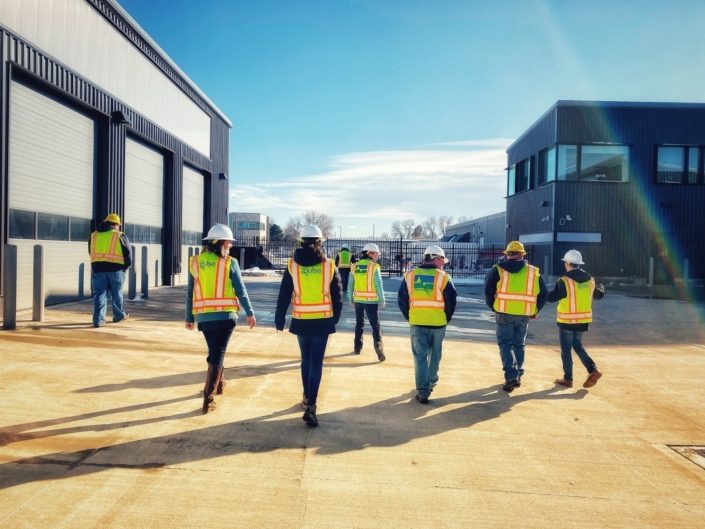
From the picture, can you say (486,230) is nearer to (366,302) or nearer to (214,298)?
(366,302)

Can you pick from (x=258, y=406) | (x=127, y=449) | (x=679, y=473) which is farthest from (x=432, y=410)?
(x=127, y=449)

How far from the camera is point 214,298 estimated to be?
518 centimetres

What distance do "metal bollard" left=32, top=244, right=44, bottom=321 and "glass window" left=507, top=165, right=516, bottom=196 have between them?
25.9 meters

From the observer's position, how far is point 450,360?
8203 mm

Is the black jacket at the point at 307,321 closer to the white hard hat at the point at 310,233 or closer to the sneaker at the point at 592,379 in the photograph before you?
the white hard hat at the point at 310,233

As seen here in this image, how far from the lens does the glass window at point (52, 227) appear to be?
468 inches

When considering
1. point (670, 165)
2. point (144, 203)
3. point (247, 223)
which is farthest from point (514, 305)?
point (247, 223)

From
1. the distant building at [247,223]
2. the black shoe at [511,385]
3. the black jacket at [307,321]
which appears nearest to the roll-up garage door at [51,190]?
the black jacket at [307,321]

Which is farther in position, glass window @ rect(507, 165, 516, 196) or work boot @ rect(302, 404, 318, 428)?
glass window @ rect(507, 165, 516, 196)

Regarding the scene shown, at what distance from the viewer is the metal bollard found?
9320mm

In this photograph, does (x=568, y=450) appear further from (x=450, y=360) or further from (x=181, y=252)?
(x=181, y=252)

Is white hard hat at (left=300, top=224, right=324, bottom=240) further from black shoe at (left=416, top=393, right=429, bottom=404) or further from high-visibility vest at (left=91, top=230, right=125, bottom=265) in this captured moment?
high-visibility vest at (left=91, top=230, right=125, bottom=265)

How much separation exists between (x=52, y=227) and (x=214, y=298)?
9403mm

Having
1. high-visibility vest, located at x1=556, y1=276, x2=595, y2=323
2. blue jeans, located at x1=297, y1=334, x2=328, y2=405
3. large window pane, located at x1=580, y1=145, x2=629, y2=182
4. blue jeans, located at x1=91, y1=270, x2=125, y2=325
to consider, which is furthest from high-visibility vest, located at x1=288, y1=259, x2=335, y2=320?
large window pane, located at x1=580, y1=145, x2=629, y2=182
